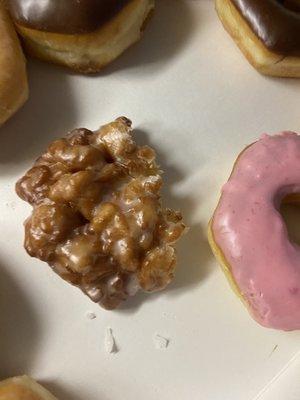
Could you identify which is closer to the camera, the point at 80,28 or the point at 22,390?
the point at 22,390

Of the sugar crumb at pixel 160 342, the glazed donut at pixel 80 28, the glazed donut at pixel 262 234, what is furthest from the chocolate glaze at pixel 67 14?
the sugar crumb at pixel 160 342

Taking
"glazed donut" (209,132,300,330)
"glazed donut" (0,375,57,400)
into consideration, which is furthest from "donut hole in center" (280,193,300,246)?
"glazed donut" (0,375,57,400)

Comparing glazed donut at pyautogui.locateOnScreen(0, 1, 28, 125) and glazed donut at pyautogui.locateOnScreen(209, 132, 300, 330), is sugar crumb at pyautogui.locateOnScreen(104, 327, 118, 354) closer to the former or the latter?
glazed donut at pyautogui.locateOnScreen(209, 132, 300, 330)

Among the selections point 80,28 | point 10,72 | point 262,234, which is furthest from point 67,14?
point 262,234

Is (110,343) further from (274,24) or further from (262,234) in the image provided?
(274,24)

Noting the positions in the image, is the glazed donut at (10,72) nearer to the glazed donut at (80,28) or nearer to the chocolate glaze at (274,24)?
the glazed donut at (80,28)
